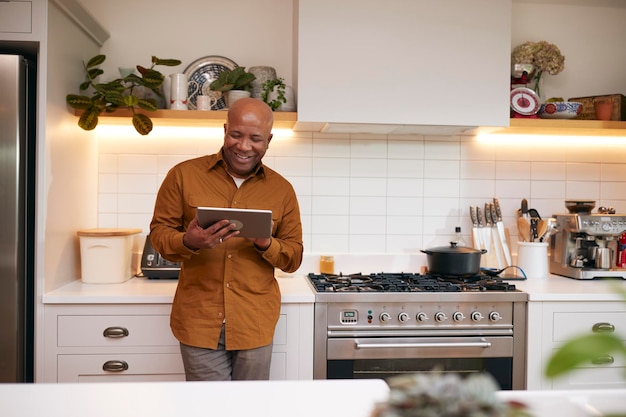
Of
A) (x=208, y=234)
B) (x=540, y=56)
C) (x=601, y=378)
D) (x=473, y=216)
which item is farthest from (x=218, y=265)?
(x=540, y=56)

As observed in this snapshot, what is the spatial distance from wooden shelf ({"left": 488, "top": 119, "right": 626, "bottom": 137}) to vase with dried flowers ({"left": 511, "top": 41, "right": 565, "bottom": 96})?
0.34 m

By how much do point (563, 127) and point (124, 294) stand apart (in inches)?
88.7

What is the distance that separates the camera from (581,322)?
2.54 meters

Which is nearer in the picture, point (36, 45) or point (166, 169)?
point (36, 45)

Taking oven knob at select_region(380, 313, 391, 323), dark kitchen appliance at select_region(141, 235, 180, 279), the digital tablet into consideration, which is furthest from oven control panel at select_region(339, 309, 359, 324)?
dark kitchen appliance at select_region(141, 235, 180, 279)

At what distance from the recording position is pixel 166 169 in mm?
3068

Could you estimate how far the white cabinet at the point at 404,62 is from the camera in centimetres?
268

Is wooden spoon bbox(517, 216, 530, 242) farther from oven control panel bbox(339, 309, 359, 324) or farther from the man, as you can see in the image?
the man

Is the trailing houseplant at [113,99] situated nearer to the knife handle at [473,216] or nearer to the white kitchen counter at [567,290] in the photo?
the knife handle at [473,216]

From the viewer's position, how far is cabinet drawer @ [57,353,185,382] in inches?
93.6

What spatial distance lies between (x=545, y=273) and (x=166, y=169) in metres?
2.05

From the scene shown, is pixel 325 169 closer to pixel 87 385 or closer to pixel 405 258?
pixel 405 258

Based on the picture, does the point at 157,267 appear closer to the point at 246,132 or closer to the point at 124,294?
the point at 124,294

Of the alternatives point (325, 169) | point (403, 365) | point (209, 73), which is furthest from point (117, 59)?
point (403, 365)
